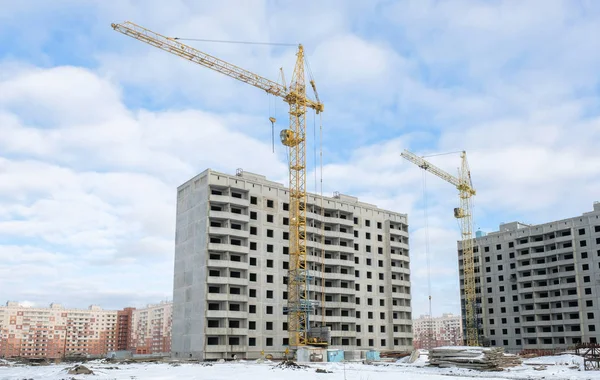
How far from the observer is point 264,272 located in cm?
9444

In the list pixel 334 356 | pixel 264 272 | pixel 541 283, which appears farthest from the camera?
pixel 541 283

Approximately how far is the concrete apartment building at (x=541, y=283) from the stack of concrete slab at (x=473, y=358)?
67.7 metres

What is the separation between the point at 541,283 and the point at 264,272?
67486mm

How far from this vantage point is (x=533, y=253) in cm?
12706

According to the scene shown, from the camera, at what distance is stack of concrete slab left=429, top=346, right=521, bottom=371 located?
5256cm

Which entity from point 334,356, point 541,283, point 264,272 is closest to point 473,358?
point 334,356

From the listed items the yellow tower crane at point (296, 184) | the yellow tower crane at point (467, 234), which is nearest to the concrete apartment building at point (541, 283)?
the yellow tower crane at point (467, 234)

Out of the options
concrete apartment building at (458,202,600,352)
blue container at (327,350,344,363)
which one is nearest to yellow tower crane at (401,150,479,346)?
concrete apartment building at (458,202,600,352)

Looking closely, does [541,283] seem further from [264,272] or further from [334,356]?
[334,356]

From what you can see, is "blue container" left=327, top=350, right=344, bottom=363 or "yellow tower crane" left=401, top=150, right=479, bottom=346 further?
"yellow tower crane" left=401, top=150, right=479, bottom=346

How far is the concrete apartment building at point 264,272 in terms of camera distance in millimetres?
87750

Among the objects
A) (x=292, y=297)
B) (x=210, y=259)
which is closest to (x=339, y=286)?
(x=292, y=297)

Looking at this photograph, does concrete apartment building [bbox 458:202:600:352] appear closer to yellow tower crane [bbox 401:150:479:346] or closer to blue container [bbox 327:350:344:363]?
yellow tower crane [bbox 401:150:479:346]

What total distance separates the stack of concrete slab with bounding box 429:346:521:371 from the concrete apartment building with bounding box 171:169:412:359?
1454 inches
